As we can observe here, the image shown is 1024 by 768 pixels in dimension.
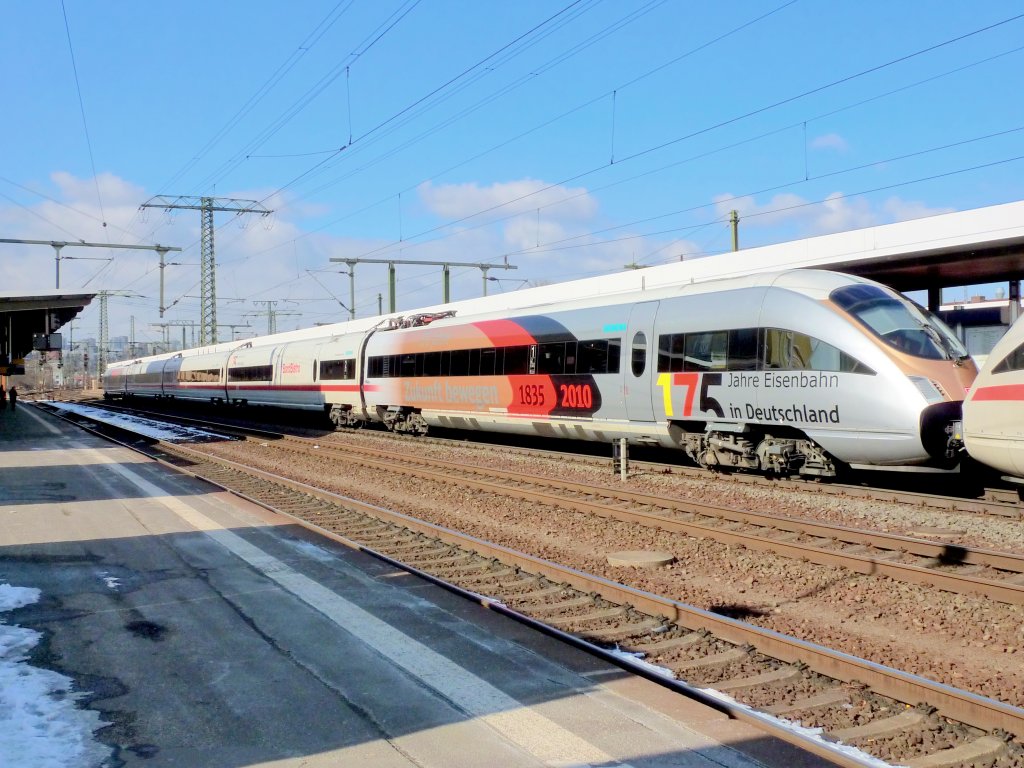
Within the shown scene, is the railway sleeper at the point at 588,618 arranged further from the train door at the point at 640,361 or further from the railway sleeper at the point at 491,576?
the train door at the point at 640,361

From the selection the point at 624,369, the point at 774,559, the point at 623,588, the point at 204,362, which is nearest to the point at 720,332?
the point at 624,369

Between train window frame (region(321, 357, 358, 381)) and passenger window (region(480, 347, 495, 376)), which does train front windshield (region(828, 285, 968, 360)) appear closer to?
passenger window (region(480, 347, 495, 376))

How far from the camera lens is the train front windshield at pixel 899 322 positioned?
10.9 m

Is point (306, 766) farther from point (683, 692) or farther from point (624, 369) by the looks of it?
point (624, 369)

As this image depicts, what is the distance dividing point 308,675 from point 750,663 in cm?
273

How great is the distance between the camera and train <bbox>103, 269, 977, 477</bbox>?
10727mm

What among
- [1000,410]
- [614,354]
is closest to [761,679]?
[1000,410]

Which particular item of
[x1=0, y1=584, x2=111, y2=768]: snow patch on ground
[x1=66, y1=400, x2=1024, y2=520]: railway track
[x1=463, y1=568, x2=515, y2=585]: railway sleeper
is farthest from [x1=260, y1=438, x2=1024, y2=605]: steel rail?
[x1=0, y1=584, x2=111, y2=768]: snow patch on ground

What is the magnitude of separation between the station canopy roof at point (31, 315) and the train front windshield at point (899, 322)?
23485mm

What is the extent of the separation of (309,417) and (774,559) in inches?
1197

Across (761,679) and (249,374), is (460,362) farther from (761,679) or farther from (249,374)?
(249,374)

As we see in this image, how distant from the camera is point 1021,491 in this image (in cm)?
1064

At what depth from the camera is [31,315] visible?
39.5m

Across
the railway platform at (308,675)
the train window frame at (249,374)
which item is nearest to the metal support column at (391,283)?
the train window frame at (249,374)
